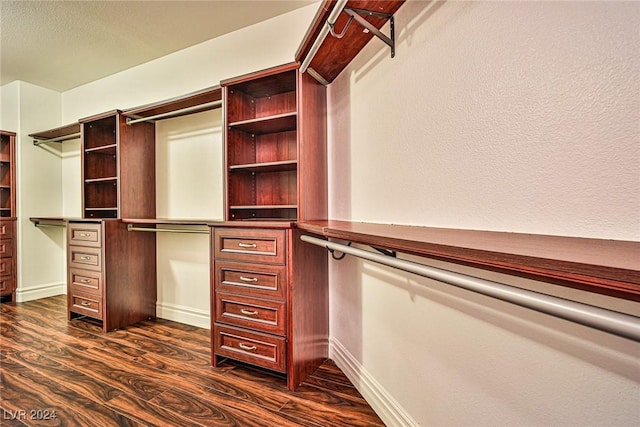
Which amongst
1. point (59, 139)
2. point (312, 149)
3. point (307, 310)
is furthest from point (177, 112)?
point (59, 139)

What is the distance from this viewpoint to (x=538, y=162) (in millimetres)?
840

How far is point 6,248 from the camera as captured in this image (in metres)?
3.52

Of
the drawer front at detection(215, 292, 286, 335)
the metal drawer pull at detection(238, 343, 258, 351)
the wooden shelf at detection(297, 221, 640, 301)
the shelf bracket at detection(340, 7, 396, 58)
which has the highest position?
the shelf bracket at detection(340, 7, 396, 58)

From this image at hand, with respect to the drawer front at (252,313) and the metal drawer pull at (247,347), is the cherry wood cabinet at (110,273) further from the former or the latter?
the metal drawer pull at (247,347)

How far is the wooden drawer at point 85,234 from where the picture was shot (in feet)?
8.90

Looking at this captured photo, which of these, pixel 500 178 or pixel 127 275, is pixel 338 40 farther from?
pixel 127 275

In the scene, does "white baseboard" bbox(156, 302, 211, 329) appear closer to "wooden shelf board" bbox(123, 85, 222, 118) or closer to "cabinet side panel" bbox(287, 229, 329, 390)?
"cabinet side panel" bbox(287, 229, 329, 390)

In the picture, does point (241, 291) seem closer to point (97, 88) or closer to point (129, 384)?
point (129, 384)

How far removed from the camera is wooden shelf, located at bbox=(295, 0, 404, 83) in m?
1.31

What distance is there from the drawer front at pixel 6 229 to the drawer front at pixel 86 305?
4.45 ft

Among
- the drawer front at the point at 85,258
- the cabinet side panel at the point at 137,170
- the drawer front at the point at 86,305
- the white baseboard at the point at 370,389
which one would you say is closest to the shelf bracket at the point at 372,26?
the white baseboard at the point at 370,389

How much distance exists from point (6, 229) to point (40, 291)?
79 centimetres

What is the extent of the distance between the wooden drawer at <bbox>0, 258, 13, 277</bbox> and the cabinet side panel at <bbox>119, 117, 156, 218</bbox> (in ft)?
6.43

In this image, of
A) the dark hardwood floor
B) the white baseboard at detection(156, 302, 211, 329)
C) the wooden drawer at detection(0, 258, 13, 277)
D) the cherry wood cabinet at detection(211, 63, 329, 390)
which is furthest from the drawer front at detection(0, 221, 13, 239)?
the cherry wood cabinet at detection(211, 63, 329, 390)
